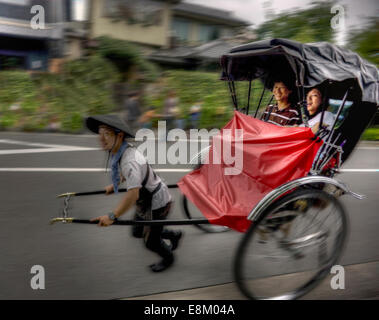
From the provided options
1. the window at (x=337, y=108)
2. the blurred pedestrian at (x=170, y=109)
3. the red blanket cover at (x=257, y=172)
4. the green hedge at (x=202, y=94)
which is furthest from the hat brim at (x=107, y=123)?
the green hedge at (x=202, y=94)

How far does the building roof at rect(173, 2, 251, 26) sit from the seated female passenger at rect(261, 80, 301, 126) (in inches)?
782

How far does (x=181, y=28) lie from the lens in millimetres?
24688

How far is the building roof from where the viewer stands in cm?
2399

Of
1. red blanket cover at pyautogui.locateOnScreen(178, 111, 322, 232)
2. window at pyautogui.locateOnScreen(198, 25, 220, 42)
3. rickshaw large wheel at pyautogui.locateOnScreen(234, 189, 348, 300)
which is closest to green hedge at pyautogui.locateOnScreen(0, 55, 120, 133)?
red blanket cover at pyautogui.locateOnScreen(178, 111, 322, 232)

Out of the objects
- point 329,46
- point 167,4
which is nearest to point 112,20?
point 167,4

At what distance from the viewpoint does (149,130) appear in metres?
10.4

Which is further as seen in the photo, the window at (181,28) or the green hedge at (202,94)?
the window at (181,28)

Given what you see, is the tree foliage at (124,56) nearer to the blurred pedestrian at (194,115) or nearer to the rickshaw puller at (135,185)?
the blurred pedestrian at (194,115)

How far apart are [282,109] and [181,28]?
22399 millimetres

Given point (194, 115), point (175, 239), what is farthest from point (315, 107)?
point (194, 115)

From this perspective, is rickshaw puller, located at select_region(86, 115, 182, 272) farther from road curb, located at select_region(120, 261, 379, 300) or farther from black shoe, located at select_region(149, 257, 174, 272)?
road curb, located at select_region(120, 261, 379, 300)

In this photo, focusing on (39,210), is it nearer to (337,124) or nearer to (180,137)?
(337,124)

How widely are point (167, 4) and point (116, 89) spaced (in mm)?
8602

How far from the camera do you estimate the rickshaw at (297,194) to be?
111 inches
